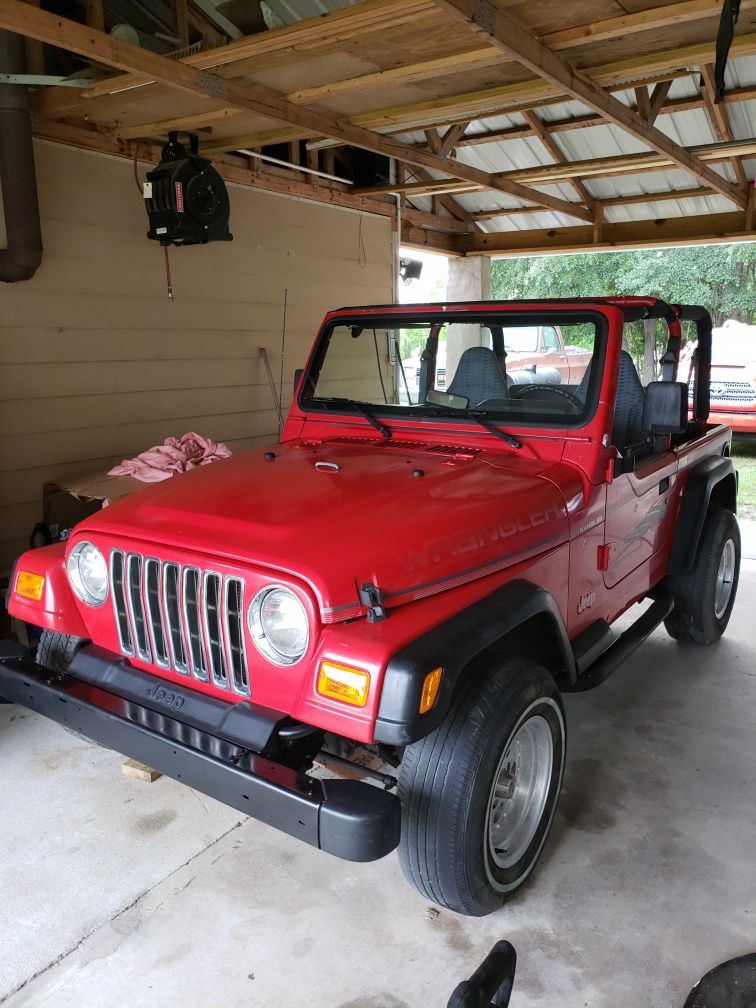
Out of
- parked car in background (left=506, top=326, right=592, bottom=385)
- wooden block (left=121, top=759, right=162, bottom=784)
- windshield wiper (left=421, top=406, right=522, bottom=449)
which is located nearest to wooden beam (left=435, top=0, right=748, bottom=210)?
parked car in background (left=506, top=326, right=592, bottom=385)

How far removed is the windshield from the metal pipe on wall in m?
1.92

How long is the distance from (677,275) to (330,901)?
20735 millimetres

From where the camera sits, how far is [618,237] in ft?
27.5

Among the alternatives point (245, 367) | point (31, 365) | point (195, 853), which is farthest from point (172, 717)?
point (245, 367)

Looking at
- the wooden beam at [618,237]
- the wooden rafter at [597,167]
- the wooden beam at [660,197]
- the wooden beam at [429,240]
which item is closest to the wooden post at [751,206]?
the wooden beam at [618,237]

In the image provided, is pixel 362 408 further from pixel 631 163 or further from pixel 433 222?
pixel 433 222

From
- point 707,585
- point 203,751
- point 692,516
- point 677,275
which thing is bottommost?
point 707,585

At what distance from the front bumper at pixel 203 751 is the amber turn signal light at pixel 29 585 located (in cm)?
17

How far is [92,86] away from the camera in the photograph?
12.5 ft

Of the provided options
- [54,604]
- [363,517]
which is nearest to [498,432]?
[363,517]

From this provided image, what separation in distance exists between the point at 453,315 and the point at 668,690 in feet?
7.03

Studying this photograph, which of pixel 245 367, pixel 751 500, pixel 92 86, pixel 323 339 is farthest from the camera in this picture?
pixel 751 500

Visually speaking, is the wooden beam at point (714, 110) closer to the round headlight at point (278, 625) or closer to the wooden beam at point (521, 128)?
the wooden beam at point (521, 128)

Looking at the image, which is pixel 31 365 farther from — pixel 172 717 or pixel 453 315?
pixel 172 717
